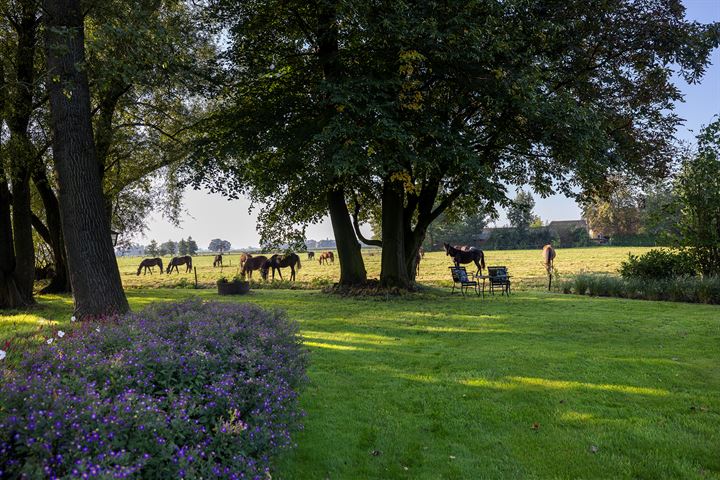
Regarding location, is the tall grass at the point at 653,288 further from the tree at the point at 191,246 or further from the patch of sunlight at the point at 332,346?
the tree at the point at 191,246

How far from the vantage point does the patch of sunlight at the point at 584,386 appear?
573 centimetres

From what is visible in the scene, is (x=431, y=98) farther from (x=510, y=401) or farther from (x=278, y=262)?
(x=278, y=262)

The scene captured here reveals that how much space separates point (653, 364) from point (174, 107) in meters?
18.5

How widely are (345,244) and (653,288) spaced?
1144 cm

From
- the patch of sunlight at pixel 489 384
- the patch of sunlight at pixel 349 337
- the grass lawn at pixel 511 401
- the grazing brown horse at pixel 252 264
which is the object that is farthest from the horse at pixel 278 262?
the patch of sunlight at pixel 489 384

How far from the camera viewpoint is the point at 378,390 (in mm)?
5961

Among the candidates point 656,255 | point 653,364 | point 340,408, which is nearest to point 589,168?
point 656,255

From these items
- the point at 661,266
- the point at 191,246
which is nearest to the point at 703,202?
the point at 661,266

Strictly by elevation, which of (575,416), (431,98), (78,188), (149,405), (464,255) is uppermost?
(431,98)

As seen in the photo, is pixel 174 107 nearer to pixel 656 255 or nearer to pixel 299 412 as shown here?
pixel 299 412

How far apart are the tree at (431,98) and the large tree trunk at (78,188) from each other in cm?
554

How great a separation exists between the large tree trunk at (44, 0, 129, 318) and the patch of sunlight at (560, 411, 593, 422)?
8292 millimetres

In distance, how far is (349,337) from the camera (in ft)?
31.1

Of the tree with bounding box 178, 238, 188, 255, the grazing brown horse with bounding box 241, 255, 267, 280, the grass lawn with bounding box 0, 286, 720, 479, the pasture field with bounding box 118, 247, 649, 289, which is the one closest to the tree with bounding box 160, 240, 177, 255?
the tree with bounding box 178, 238, 188, 255
